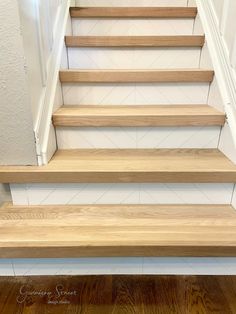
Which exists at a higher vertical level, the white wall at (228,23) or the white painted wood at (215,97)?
the white wall at (228,23)

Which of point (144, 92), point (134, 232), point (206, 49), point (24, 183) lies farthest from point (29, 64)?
point (206, 49)

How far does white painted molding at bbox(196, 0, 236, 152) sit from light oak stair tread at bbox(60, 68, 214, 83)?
70mm

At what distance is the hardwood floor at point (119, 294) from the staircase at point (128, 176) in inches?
7.1

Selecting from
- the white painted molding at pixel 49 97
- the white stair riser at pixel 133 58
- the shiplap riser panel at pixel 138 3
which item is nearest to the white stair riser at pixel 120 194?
the white painted molding at pixel 49 97

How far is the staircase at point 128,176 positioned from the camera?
2.72 feet

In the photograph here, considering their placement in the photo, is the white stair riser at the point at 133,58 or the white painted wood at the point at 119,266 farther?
the white stair riser at the point at 133,58

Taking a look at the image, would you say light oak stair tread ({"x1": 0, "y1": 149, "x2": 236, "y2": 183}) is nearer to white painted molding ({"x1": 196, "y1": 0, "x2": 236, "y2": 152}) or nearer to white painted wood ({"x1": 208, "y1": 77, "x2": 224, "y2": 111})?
white painted molding ({"x1": 196, "y1": 0, "x2": 236, "y2": 152})

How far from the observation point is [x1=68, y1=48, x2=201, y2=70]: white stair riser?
4.68 ft

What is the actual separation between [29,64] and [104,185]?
55 cm

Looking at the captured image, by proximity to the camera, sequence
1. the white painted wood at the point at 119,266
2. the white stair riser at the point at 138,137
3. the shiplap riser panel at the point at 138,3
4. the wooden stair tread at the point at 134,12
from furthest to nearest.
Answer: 1. the shiplap riser panel at the point at 138,3
2. the wooden stair tread at the point at 134,12
3. the white stair riser at the point at 138,137
4. the white painted wood at the point at 119,266

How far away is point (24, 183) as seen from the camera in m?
0.96

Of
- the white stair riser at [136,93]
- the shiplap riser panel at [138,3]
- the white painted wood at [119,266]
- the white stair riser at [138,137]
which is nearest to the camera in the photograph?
the white painted wood at [119,266]

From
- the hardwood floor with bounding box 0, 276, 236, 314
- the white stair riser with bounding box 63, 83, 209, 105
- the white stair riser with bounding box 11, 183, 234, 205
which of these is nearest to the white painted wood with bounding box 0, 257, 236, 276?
the hardwood floor with bounding box 0, 276, 236, 314

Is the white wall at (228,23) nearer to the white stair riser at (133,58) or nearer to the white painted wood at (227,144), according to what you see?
the white stair riser at (133,58)
